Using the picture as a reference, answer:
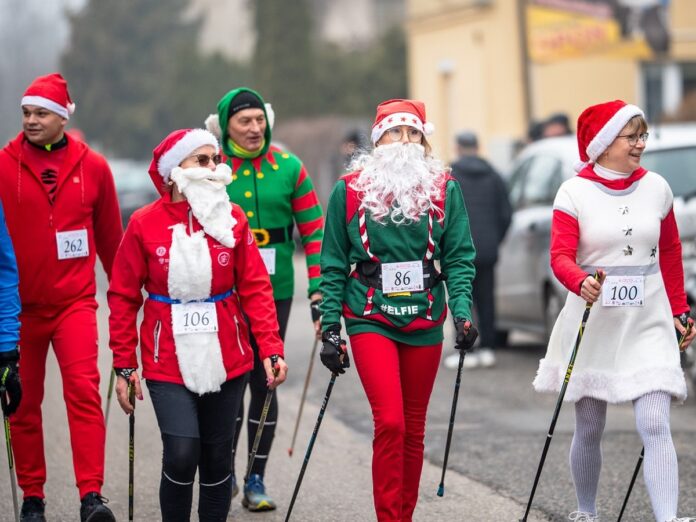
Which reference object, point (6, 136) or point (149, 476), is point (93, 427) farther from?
point (6, 136)

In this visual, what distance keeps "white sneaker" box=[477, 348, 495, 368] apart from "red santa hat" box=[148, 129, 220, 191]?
273 inches

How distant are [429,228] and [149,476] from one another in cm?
Result: 290

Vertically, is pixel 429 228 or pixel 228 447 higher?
pixel 429 228

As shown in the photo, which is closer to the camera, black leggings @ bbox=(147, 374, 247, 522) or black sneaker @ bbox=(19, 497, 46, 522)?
black leggings @ bbox=(147, 374, 247, 522)

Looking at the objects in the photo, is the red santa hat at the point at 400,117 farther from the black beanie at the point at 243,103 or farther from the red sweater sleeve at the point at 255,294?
the black beanie at the point at 243,103

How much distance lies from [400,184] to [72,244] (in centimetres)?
174

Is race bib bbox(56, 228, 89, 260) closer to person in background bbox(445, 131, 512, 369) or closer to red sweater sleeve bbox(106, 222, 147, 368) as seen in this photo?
red sweater sleeve bbox(106, 222, 147, 368)

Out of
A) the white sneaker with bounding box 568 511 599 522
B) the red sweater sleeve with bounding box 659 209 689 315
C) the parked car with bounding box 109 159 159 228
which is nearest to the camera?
the red sweater sleeve with bounding box 659 209 689 315

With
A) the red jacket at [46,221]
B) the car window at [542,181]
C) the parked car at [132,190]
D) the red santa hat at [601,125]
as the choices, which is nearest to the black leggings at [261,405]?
the red jacket at [46,221]

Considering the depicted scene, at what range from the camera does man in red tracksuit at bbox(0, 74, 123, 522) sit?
6.85m

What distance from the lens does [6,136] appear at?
104000mm

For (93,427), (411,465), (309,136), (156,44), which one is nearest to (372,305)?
(411,465)

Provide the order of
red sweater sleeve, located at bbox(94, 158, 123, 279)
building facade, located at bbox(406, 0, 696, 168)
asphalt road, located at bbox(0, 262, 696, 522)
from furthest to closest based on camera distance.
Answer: building facade, located at bbox(406, 0, 696, 168) < asphalt road, located at bbox(0, 262, 696, 522) < red sweater sleeve, located at bbox(94, 158, 123, 279)

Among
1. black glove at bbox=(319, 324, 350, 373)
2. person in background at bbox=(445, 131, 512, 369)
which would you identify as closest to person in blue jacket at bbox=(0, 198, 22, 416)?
black glove at bbox=(319, 324, 350, 373)
